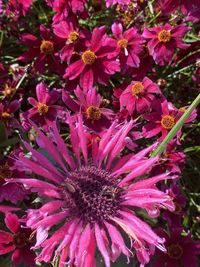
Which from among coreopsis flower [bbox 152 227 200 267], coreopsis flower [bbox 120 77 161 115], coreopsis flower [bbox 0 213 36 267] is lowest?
coreopsis flower [bbox 152 227 200 267]

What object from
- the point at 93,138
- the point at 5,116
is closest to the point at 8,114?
the point at 5,116

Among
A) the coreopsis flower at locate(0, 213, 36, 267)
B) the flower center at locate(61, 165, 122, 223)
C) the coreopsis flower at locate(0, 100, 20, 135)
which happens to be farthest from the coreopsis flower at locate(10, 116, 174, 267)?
the coreopsis flower at locate(0, 100, 20, 135)

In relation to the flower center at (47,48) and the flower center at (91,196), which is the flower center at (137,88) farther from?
the flower center at (91,196)

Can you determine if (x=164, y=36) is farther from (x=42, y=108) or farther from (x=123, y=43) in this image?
(x=42, y=108)

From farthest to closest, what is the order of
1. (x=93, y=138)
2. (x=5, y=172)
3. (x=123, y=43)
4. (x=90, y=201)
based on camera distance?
1. (x=123, y=43)
2. (x=5, y=172)
3. (x=93, y=138)
4. (x=90, y=201)

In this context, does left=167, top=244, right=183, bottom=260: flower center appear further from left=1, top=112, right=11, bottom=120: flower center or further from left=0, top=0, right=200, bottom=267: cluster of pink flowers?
left=1, top=112, right=11, bottom=120: flower center

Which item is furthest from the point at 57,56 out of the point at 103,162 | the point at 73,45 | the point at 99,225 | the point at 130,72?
the point at 99,225
